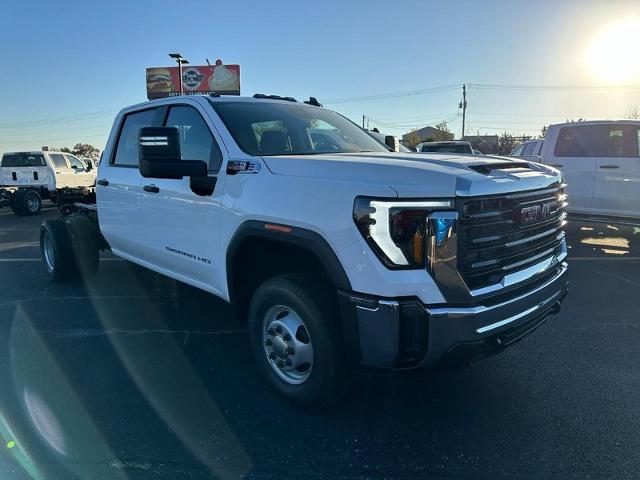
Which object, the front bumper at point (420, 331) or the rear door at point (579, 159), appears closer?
the front bumper at point (420, 331)

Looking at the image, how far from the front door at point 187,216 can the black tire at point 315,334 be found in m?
0.72

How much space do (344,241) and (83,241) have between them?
459 centimetres

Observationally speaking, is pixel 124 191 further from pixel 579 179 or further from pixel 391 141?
pixel 579 179

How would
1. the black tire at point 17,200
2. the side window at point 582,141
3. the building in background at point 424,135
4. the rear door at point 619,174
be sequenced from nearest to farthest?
1. the rear door at point 619,174
2. the side window at point 582,141
3. the black tire at point 17,200
4. the building in background at point 424,135

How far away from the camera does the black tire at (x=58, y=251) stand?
6078mm

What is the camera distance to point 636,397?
331 cm

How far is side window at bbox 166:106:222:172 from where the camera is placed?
3672 millimetres

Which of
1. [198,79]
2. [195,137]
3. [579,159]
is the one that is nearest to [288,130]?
[195,137]

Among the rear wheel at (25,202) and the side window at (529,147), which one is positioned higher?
the side window at (529,147)

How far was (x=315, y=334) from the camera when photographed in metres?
2.82

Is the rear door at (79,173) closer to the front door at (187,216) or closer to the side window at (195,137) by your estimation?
the front door at (187,216)

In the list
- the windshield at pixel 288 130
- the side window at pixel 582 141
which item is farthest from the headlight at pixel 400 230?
the side window at pixel 582 141

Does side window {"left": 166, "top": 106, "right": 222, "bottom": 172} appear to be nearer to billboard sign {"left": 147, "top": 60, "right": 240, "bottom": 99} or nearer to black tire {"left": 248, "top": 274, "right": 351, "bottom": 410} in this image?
black tire {"left": 248, "top": 274, "right": 351, "bottom": 410}

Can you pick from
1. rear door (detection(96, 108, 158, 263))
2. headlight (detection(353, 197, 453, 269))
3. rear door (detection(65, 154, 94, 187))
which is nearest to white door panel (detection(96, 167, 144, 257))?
rear door (detection(96, 108, 158, 263))
